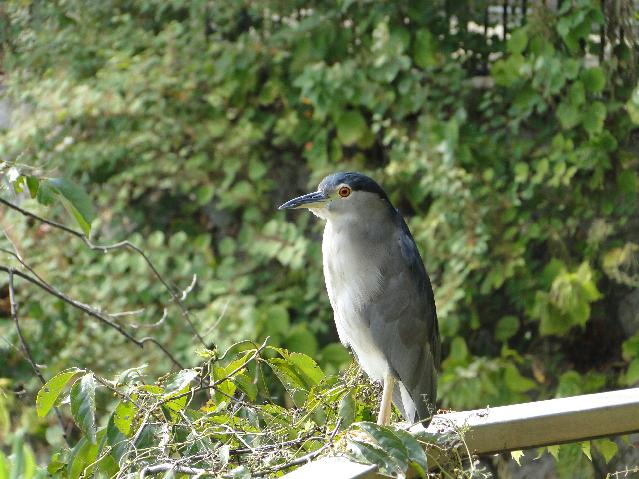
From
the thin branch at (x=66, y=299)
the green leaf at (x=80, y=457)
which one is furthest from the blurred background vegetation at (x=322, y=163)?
the green leaf at (x=80, y=457)

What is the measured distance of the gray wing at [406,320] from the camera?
197 cm

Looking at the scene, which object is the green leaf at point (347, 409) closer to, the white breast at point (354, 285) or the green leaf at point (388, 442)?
the green leaf at point (388, 442)

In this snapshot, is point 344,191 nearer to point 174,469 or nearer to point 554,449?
point 554,449

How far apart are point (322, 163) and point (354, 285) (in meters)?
2.30

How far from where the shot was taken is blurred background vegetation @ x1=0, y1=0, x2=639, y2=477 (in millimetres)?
3895

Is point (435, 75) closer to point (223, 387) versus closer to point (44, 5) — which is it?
point (44, 5)

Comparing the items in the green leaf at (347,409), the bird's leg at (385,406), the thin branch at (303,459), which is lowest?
the bird's leg at (385,406)

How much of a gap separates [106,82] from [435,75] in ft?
4.59

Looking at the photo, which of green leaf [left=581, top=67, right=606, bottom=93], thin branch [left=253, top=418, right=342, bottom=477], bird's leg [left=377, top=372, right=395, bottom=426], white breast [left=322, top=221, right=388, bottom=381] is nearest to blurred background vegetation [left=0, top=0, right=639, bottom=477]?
green leaf [left=581, top=67, right=606, bottom=93]

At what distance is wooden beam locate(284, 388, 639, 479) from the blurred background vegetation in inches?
87.4

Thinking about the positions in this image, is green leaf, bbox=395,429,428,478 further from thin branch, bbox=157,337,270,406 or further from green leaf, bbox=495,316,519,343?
green leaf, bbox=495,316,519,343

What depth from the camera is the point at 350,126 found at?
4.23m

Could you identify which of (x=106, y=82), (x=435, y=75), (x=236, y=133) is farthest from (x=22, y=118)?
(x=435, y=75)

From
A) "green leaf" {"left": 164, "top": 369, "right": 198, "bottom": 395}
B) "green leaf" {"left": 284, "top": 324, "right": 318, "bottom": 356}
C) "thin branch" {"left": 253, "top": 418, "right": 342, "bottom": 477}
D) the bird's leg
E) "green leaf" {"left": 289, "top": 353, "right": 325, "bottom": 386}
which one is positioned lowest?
"green leaf" {"left": 284, "top": 324, "right": 318, "bottom": 356}
